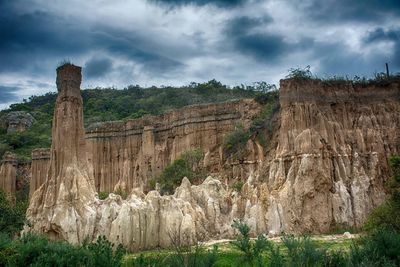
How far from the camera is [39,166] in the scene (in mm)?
54406

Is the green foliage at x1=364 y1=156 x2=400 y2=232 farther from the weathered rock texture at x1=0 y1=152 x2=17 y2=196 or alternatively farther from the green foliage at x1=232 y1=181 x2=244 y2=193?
the weathered rock texture at x1=0 y1=152 x2=17 y2=196

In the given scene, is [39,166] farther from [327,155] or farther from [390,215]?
[390,215]

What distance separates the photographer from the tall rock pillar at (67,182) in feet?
97.6

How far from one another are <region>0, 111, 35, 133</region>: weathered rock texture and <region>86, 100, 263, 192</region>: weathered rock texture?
26.8 metres

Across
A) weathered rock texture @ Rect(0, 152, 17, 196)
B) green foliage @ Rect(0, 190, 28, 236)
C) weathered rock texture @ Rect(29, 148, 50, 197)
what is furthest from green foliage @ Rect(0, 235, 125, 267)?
weathered rock texture @ Rect(0, 152, 17, 196)

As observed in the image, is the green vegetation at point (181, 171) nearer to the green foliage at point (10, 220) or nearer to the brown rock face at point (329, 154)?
the brown rock face at point (329, 154)

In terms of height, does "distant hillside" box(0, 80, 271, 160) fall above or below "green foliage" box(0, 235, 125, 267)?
above

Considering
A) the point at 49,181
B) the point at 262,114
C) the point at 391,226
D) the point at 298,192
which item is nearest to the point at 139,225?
the point at 49,181

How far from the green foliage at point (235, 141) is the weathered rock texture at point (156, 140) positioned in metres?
1.01

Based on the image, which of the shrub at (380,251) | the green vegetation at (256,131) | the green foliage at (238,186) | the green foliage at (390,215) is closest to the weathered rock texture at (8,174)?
the green vegetation at (256,131)

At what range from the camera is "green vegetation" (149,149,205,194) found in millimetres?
44906

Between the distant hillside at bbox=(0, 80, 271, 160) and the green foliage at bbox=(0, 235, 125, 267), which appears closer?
the green foliage at bbox=(0, 235, 125, 267)

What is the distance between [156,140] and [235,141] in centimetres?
1069

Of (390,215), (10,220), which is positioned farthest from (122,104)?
(390,215)
